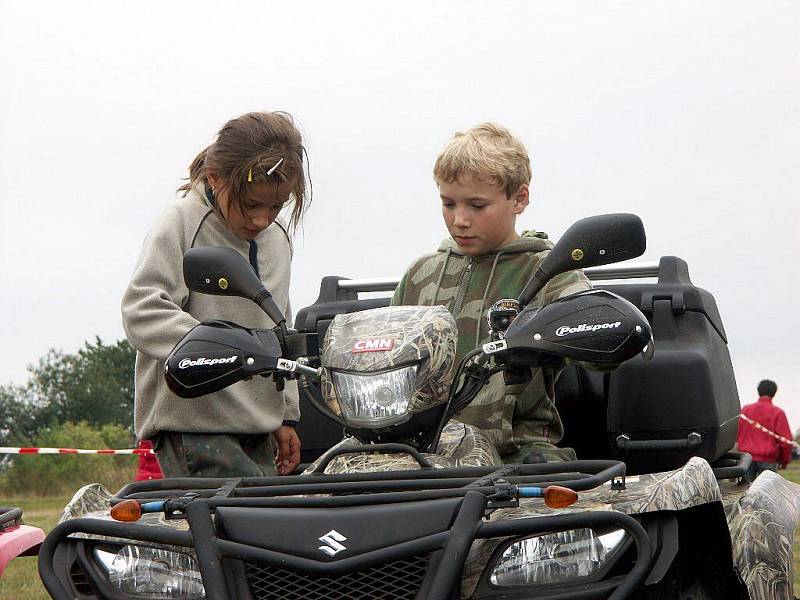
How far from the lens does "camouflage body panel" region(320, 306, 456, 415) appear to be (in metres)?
3.32

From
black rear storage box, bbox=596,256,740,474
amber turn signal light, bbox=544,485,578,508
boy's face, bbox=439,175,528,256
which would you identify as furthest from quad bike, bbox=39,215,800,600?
boy's face, bbox=439,175,528,256

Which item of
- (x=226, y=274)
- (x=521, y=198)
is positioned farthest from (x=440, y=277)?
(x=226, y=274)

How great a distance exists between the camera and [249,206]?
14.9 feet

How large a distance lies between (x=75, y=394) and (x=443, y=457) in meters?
40.7

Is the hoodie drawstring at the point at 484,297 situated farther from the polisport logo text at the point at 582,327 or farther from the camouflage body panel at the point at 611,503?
the camouflage body panel at the point at 611,503

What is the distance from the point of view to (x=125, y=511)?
2.98m

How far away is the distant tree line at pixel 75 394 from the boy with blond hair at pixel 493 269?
35615mm

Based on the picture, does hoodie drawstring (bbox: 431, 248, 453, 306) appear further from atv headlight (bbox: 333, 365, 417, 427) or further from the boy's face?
atv headlight (bbox: 333, 365, 417, 427)

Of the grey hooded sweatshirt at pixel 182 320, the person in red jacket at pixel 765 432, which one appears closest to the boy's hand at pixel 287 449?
the grey hooded sweatshirt at pixel 182 320

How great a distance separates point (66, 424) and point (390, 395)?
115ft

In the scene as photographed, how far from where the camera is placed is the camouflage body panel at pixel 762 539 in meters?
3.34

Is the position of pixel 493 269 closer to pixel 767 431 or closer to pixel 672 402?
A: pixel 672 402

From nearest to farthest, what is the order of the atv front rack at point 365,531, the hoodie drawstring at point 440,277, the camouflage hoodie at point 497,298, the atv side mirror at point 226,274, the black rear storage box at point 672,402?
the atv front rack at point 365,531
the atv side mirror at point 226,274
the camouflage hoodie at point 497,298
the black rear storage box at point 672,402
the hoodie drawstring at point 440,277

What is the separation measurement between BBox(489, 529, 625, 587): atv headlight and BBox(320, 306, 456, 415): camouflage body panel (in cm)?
54
